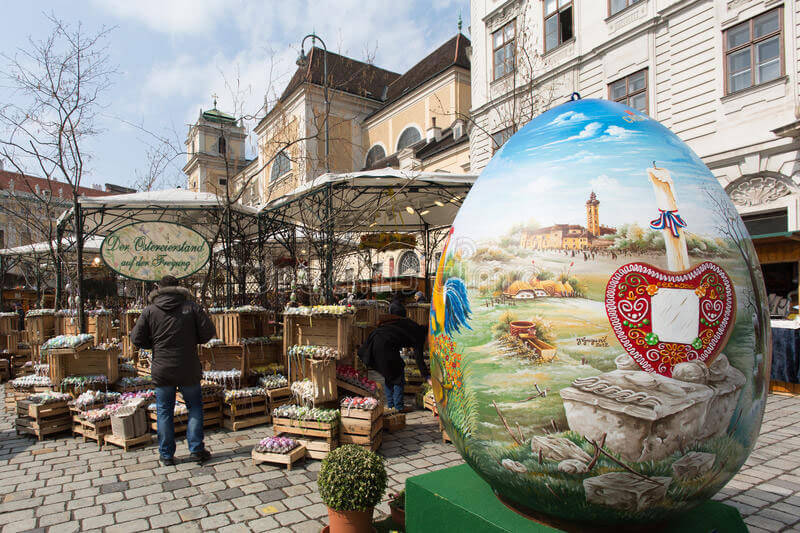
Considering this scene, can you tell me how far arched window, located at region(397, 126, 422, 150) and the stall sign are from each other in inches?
1016

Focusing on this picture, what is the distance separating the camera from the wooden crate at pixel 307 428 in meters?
5.48

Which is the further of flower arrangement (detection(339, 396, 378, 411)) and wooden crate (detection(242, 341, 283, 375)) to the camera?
wooden crate (detection(242, 341, 283, 375))

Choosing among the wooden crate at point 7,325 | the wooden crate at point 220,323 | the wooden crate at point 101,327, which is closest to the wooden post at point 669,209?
the wooden crate at point 220,323

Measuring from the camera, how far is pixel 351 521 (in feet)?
10.8

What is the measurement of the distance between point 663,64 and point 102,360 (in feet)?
51.7

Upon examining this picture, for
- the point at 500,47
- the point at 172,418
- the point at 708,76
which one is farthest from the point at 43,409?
the point at 500,47

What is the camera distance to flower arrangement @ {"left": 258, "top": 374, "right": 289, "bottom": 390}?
277 inches

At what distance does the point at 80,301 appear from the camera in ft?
27.7

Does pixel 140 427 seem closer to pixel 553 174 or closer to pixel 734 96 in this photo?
pixel 553 174

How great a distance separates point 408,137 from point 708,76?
22489mm

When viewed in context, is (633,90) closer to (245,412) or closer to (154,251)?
(154,251)

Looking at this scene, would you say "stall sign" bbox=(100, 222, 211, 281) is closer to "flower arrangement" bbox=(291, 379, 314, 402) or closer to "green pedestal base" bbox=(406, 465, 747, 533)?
"flower arrangement" bbox=(291, 379, 314, 402)

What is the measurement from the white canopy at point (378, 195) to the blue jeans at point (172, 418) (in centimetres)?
421

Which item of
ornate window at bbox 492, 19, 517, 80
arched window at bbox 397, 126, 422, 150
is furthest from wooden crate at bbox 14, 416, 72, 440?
arched window at bbox 397, 126, 422, 150
